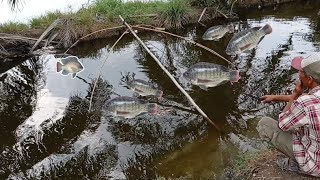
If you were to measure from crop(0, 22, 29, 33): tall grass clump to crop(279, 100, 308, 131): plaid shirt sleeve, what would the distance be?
8.87 meters

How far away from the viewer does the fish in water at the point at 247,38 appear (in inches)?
245

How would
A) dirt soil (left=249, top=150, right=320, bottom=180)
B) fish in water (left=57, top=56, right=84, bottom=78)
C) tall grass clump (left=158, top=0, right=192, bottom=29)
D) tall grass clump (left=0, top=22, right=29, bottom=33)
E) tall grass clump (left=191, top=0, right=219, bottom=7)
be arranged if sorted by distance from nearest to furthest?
dirt soil (left=249, top=150, right=320, bottom=180), fish in water (left=57, top=56, right=84, bottom=78), tall grass clump (left=0, top=22, right=29, bottom=33), tall grass clump (left=158, top=0, right=192, bottom=29), tall grass clump (left=191, top=0, right=219, bottom=7)

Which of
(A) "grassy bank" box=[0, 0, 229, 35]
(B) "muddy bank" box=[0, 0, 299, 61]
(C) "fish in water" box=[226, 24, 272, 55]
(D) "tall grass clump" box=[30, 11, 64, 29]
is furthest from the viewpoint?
(D) "tall grass clump" box=[30, 11, 64, 29]

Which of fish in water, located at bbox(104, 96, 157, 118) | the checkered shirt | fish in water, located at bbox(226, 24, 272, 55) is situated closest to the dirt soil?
the checkered shirt

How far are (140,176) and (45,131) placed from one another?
6.79ft

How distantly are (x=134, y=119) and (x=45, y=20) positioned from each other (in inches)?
239

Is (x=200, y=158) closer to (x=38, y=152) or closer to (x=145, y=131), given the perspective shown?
(x=145, y=131)

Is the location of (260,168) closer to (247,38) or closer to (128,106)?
(128,106)

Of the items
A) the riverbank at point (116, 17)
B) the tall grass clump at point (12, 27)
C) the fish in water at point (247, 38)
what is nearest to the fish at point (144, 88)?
the fish in water at point (247, 38)

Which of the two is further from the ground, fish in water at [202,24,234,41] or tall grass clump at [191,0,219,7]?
tall grass clump at [191,0,219,7]

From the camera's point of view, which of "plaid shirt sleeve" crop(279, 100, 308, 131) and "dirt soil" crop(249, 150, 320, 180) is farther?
"dirt soil" crop(249, 150, 320, 180)

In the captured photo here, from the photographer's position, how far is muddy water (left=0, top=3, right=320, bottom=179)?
5.62 m

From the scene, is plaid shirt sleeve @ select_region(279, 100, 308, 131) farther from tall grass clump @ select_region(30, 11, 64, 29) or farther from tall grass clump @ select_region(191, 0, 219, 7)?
tall grass clump @ select_region(191, 0, 219, 7)

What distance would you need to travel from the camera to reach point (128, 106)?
570 cm
